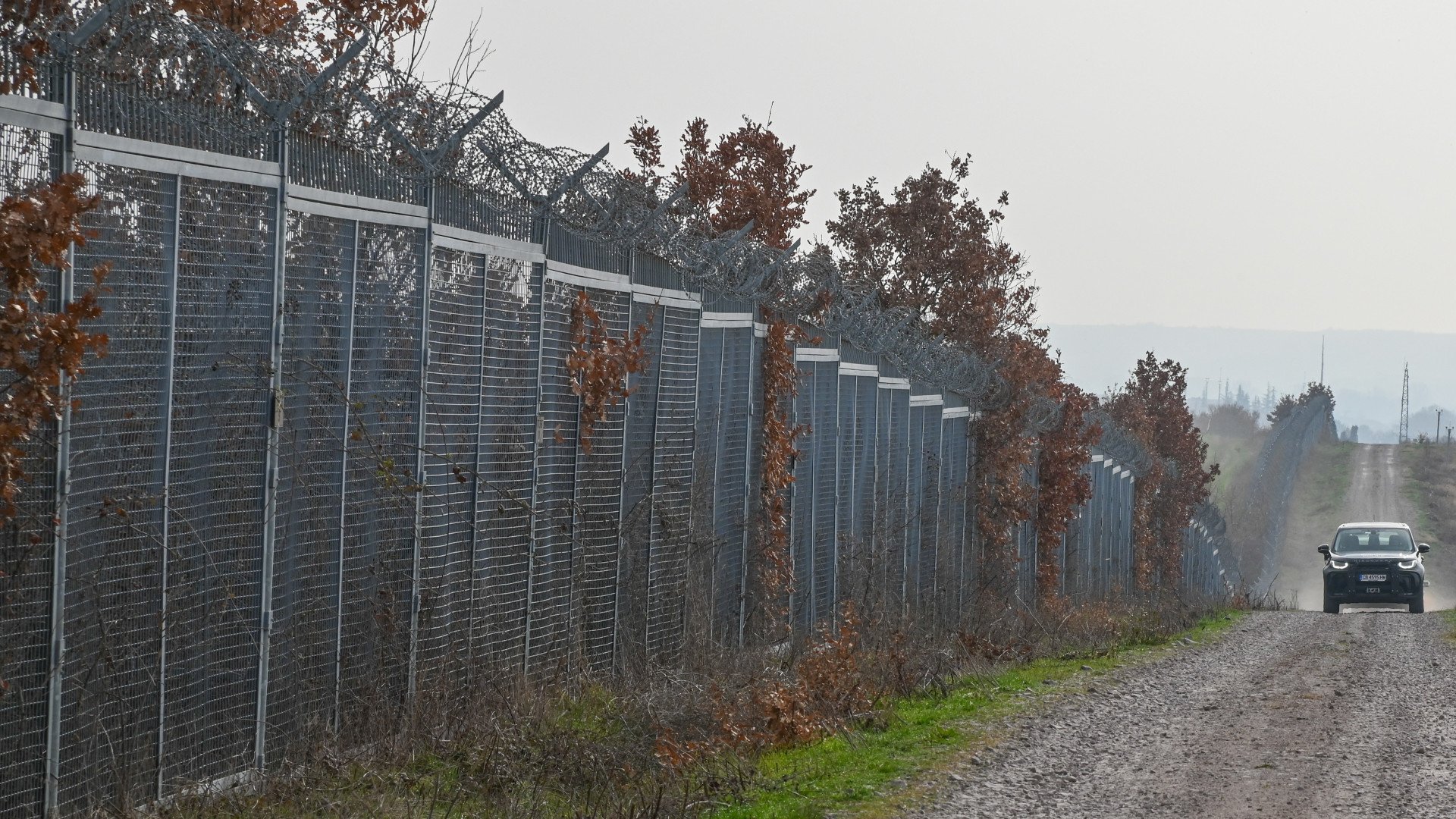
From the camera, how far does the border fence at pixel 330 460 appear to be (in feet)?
18.3

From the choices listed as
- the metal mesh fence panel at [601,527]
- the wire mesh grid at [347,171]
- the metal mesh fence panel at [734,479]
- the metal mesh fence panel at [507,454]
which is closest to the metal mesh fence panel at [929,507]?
the metal mesh fence panel at [734,479]

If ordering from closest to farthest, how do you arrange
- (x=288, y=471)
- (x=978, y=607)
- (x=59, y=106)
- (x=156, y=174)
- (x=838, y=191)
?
1. (x=59, y=106)
2. (x=156, y=174)
3. (x=288, y=471)
4. (x=978, y=607)
5. (x=838, y=191)

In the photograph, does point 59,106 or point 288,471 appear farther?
point 288,471

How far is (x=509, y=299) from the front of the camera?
913cm

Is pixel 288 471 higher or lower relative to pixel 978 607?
higher

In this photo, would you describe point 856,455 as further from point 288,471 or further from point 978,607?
point 288,471

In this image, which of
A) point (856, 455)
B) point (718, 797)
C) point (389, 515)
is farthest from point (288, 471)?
point (856, 455)

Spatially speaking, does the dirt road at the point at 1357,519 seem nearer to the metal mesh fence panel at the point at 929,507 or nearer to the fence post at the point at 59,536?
the metal mesh fence panel at the point at 929,507

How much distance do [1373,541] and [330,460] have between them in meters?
26.2

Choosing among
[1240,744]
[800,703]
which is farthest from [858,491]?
[800,703]

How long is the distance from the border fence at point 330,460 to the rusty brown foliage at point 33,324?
1.87ft

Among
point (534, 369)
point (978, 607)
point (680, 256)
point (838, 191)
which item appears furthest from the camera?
point (838, 191)

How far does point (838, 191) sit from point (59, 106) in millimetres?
18723

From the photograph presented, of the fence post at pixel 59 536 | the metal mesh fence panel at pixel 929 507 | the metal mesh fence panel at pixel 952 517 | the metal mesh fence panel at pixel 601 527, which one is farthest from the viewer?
the metal mesh fence panel at pixel 952 517
